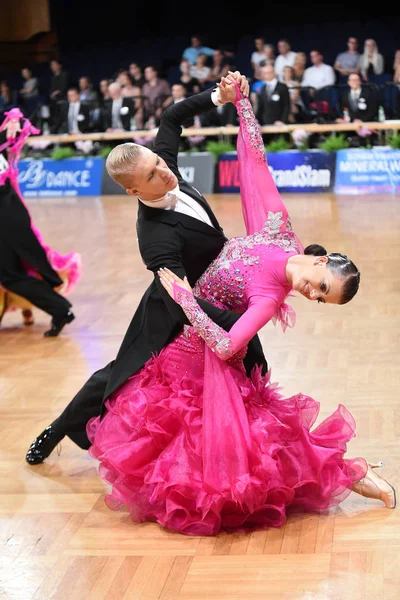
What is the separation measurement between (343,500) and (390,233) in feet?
15.0

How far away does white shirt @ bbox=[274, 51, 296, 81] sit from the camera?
1121 cm

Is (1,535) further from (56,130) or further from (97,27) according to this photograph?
(97,27)

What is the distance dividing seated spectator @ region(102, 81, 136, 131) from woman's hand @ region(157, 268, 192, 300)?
8974 millimetres

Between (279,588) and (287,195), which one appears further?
(287,195)

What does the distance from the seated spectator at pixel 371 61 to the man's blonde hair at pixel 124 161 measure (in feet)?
28.7

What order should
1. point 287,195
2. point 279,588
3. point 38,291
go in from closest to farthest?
point 279,588, point 38,291, point 287,195

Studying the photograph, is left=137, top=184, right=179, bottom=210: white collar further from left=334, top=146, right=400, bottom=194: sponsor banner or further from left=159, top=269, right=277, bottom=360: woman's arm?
left=334, top=146, right=400, bottom=194: sponsor banner

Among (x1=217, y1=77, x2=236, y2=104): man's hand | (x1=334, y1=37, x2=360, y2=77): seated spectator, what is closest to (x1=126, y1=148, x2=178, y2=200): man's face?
(x1=217, y1=77, x2=236, y2=104): man's hand

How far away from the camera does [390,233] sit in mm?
7180

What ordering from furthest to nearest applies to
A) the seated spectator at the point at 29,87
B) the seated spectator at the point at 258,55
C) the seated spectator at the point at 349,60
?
1. the seated spectator at the point at 29,87
2. the seated spectator at the point at 258,55
3. the seated spectator at the point at 349,60

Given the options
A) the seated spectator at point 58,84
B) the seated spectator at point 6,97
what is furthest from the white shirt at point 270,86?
the seated spectator at point 6,97

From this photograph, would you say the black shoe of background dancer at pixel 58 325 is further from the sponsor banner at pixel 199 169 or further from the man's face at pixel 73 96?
the man's face at pixel 73 96

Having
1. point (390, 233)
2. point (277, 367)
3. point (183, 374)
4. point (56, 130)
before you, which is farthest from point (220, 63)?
point (183, 374)

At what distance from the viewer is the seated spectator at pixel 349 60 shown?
11.0 m
